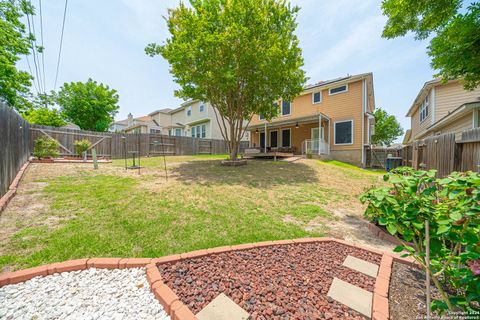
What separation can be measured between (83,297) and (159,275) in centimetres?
70

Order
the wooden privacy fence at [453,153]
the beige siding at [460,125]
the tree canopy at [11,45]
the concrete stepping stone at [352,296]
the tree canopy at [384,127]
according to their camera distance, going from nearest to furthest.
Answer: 1. the concrete stepping stone at [352,296]
2. the wooden privacy fence at [453,153]
3. the beige siding at [460,125]
4. the tree canopy at [11,45]
5. the tree canopy at [384,127]

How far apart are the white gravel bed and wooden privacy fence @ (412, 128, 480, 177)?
5.96 m

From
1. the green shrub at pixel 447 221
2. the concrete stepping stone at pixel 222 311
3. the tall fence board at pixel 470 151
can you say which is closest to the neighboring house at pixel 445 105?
the tall fence board at pixel 470 151

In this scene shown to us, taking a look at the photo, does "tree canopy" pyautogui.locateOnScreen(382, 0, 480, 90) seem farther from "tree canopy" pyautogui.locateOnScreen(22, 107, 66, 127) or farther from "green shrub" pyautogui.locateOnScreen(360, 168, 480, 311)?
"tree canopy" pyautogui.locateOnScreen(22, 107, 66, 127)

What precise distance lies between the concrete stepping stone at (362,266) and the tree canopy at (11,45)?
66.6ft

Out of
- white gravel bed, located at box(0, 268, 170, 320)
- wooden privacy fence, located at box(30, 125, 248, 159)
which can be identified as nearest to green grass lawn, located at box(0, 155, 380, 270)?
white gravel bed, located at box(0, 268, 170, 320)

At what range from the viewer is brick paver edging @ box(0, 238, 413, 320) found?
1.68m

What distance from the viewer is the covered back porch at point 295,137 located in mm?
13953

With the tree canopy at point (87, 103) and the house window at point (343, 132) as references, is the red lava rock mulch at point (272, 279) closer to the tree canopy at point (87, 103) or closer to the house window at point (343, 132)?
the house window at point (343, 132)

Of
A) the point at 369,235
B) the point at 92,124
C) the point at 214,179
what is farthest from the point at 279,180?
the point at 92,124

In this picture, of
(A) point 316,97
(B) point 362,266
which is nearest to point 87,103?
(A) point 316,97

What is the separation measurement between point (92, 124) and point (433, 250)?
32217 mm

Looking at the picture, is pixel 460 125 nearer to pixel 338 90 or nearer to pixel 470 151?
pixel 338 90

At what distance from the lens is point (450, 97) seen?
37.1 ft
